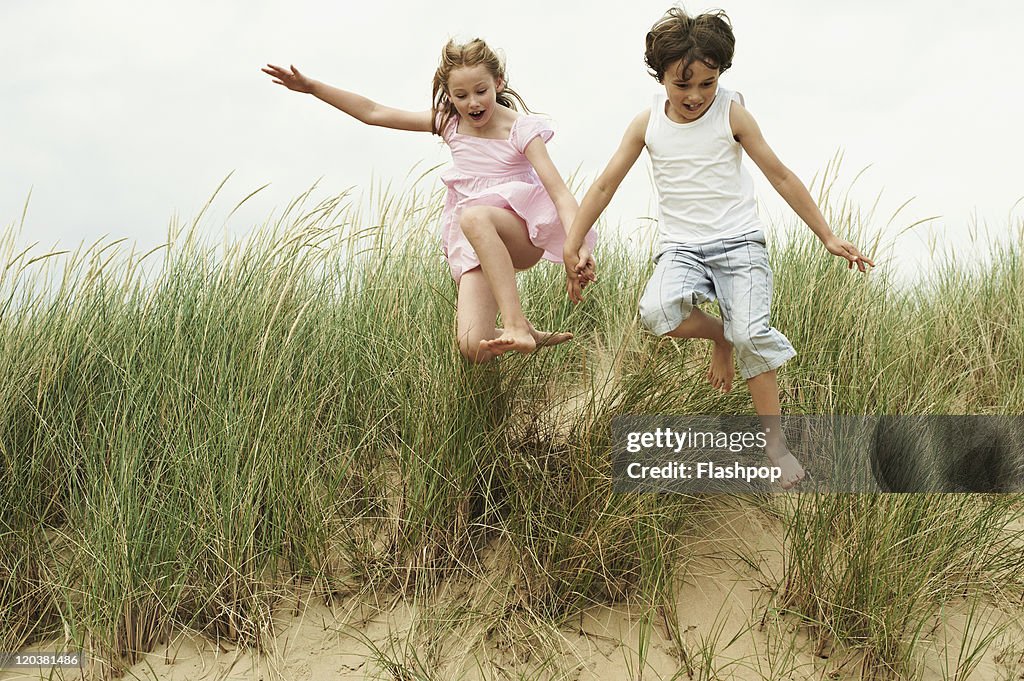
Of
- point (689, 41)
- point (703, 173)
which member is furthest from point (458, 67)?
point (703, 173)

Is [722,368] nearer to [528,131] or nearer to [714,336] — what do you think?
[714,336]

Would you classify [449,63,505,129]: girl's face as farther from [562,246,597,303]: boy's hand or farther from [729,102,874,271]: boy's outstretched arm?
[729,102,874,271]: boy's outstretched arm

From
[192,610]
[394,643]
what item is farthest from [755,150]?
[192,610]

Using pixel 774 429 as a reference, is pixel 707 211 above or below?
above

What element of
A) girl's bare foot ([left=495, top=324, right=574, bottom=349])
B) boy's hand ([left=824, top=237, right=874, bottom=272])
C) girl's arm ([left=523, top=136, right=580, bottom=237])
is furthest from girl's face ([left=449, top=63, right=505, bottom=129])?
boy's hand ([left=824, top=237, right=874, bottom=272])

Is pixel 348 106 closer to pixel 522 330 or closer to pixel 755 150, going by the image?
pixel 522 330

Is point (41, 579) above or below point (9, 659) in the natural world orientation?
above

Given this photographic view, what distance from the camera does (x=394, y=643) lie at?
11.2 feet

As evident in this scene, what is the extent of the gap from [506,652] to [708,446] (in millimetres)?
1099

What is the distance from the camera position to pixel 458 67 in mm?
3410

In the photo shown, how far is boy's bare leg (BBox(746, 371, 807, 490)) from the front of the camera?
3.35 m

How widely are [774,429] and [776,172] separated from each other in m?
0.92

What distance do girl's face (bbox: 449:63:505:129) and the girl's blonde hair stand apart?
26 millimetres

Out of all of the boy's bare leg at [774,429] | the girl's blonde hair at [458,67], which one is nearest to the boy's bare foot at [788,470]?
the boy's bare leg at [774,429]
